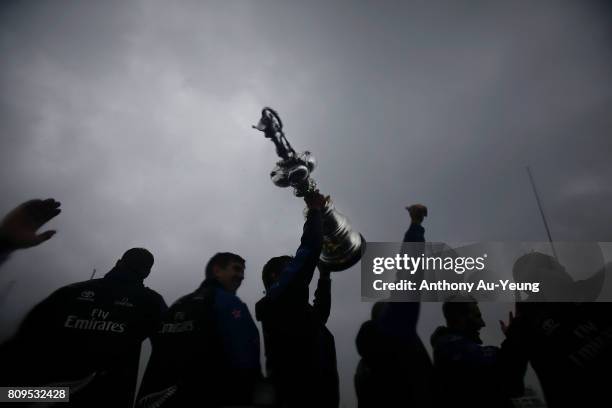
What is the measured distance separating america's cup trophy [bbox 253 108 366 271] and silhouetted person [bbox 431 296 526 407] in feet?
5.48

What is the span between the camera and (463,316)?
11.0ft

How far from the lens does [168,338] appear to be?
2.75 meters

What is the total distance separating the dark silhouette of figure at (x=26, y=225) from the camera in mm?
2033

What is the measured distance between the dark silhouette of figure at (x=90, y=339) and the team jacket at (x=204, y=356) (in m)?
0.64

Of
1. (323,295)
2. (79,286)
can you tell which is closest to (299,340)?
(323,295)

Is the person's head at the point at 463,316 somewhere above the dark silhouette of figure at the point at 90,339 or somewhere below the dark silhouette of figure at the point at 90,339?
above

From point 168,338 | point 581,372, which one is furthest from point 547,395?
point 168,338

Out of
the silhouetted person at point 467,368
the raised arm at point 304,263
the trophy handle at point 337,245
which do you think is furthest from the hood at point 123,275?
the silhouetted person at point 467,368

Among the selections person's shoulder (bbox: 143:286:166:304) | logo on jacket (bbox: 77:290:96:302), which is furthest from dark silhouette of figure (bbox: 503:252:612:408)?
logo on jacket (bbox: 77:290:96:302)

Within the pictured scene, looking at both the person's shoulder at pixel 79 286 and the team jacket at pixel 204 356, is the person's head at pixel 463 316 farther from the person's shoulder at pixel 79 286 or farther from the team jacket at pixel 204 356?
the person's shoulder at pixel 79 286

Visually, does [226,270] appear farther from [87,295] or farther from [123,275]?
[87,295]

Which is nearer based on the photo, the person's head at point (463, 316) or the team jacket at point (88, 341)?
the team jacket at point (88, 341)

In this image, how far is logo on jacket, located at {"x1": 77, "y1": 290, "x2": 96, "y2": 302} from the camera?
3213 millimetres

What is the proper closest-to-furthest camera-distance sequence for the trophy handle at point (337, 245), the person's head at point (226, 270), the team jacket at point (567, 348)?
the team jacket at point (567, 348) → the person's head at point (226, 270) → the trophy handle at point (337, 245)
